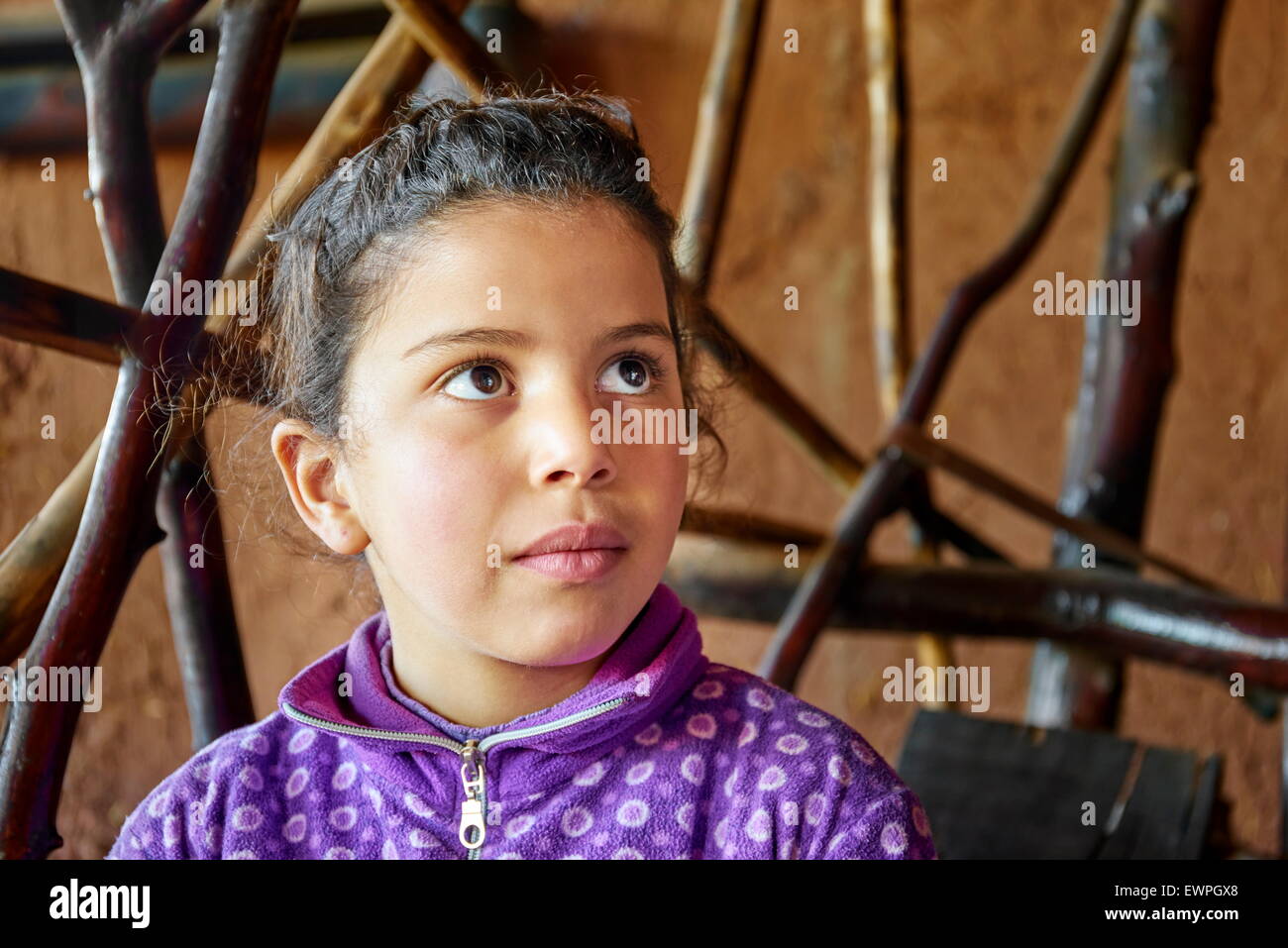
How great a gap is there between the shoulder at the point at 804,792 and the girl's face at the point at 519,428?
0.12 meters

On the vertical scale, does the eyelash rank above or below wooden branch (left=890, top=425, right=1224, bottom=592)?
above

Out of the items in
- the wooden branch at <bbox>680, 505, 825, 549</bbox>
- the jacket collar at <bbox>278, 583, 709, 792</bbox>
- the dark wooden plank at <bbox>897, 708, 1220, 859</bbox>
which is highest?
the wooden branch at <bbox>680, 505, 825, 549</bbox>

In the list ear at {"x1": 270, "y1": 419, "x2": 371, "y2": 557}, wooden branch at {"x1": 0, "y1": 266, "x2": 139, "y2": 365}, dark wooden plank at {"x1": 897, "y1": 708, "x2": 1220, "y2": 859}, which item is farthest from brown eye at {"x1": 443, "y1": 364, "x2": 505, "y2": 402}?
dark wooden plank at {"x1": 897, "y1": 708, "x2": 1220, "y2": 859}

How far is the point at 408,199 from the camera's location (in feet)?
2.49

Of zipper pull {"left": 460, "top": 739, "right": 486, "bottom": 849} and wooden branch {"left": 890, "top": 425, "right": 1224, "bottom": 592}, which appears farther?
wooden branch {"left": 890, "top": 425, "right": 1224, "bottom": 592}

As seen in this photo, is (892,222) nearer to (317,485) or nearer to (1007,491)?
(1007,491)

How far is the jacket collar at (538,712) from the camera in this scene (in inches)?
30.0

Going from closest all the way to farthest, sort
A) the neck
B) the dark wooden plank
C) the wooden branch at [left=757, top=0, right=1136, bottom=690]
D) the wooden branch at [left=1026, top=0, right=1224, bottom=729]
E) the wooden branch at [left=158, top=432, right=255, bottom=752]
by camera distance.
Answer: the neck < the wooden branch at [left=158, top=432, right=255, bottom=752] < the dark wooden plank < the wooden branch at [left=757, top=0, right=1136, bottom=690] < the wooden branch at [left=1026, top=0, right=1224, bottom=729]

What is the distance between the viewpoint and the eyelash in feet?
2.29

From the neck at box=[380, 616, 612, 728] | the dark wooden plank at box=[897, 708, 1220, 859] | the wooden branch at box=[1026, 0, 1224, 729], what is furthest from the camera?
the wooden branch at box=[1026, 0, 1224, 729]

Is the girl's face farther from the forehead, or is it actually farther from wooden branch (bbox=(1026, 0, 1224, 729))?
wooden branch (bbox=(1026, 0, 1224, 729))

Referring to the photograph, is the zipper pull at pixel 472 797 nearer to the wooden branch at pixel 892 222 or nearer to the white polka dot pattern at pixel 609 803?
the white polka dot pattern at pixel 609 803
